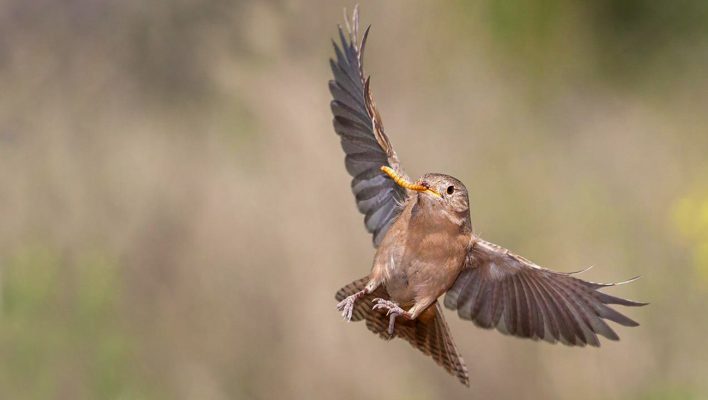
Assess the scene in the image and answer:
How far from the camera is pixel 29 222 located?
6281 mm

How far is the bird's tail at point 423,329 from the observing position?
4.06 meters

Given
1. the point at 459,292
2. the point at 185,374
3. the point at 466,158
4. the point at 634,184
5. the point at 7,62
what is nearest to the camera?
the point at 459,292

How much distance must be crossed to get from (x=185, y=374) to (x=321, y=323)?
86 centimetres

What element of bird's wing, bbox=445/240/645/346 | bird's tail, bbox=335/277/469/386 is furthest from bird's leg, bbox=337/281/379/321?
bird's wing, bbox=445/240/645/346

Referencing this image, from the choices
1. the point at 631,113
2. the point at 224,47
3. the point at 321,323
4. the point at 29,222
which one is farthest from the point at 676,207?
the point at 29,222

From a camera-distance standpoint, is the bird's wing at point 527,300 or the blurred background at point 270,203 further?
the blurred background at point 270,203

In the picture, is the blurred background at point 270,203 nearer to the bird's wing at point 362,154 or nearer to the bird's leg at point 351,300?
the bird's wing at point 362,154

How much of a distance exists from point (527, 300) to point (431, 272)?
0.59 metres

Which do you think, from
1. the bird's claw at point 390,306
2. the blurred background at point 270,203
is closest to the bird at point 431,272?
the bird's claw at point 390,306

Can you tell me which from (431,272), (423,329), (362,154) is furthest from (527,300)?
(362,154)

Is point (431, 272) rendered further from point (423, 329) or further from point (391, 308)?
point (423, 329)

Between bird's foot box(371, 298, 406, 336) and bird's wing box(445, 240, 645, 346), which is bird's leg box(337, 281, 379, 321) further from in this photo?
bird's wing box(445, 240, 645, 346)

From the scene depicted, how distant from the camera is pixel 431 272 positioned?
3752 millimetres

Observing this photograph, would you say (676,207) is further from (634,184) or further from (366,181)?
(366,181)
